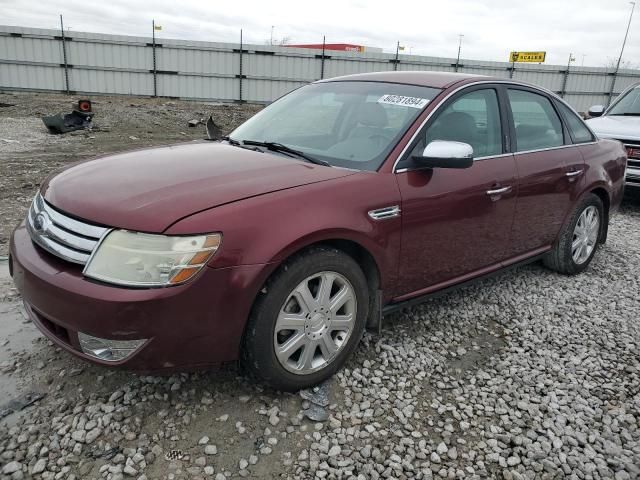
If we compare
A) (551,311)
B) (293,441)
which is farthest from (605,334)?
(293,441)

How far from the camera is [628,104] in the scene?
792 cm

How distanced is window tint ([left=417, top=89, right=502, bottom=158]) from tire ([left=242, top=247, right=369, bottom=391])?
994 millimetres

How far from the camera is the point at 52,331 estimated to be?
7.70 feet

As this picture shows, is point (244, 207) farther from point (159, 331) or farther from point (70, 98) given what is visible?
point (70, 98)

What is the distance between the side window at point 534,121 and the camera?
12.4 ft

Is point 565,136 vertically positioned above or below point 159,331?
above

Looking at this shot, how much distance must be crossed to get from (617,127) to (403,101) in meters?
5.52

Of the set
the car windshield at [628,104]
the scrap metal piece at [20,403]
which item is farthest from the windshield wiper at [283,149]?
the car windshield at [628,104]

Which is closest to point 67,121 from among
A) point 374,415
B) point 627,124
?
point 627,124

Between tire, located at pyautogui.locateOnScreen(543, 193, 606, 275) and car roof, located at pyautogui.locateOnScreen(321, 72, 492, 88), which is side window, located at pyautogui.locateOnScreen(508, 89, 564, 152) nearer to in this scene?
car roof, located at pyautogui.locateOnScreen(321, 72, 492, 88)

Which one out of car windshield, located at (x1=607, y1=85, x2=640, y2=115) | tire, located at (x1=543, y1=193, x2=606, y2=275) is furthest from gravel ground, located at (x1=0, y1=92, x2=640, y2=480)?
car windshield, located at (x1=607, y1=85, x2=640, y2=115)

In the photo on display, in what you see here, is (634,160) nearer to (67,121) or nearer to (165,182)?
(165,182)

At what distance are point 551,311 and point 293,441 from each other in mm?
2410

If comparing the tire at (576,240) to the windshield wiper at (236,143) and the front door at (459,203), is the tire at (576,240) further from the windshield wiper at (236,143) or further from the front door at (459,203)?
the windshield wiper at (236,143)
